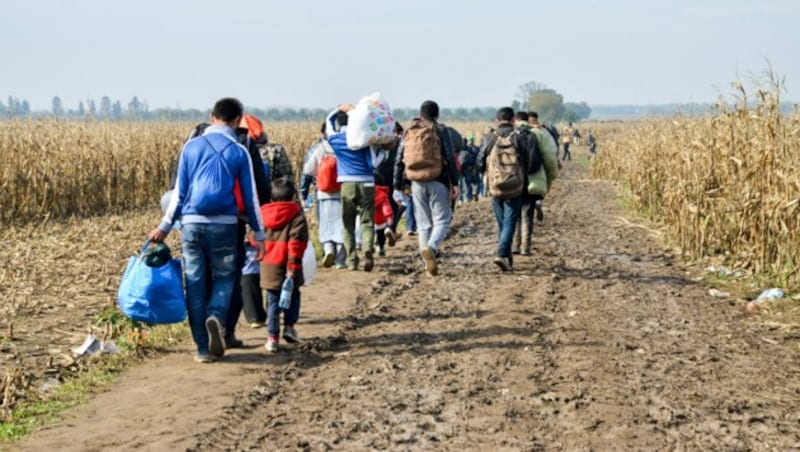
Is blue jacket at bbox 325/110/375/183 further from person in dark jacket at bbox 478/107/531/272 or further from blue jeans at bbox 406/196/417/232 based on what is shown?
blue jeans at bbox 406/196/417/232

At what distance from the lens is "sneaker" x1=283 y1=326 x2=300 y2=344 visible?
867cm

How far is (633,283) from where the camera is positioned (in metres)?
12.3

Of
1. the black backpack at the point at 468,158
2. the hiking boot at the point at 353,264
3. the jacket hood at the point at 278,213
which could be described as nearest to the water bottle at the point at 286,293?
the jacket hood at the point at 278,213

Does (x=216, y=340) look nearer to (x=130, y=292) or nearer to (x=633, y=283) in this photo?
(x=130, y=292)

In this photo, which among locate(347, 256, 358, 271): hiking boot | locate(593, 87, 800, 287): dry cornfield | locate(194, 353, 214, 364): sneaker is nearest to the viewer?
locate(194, 353, 214, 364): sneaker

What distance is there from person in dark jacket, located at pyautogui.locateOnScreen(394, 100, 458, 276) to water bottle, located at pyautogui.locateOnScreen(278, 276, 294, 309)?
12.2 ft

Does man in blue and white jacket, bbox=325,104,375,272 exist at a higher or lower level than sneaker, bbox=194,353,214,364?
higher

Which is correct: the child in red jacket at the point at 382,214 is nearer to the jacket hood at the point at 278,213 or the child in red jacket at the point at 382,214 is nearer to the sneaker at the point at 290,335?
the jacket hood at the point at 278,213

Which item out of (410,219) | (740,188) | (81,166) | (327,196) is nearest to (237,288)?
(327,196)

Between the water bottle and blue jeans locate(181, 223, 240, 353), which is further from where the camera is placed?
the water bottle

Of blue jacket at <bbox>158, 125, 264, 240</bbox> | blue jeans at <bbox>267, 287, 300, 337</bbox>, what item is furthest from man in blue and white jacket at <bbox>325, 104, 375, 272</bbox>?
blue jacket at <bbox>158, 125, 264, 240</bbox>

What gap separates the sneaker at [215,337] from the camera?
7.86m

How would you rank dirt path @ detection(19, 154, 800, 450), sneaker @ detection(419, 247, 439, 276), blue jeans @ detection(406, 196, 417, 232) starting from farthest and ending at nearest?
1. blue jeans @ detection(406, 196, 417, 232)
2. sneaker @ detection(419, 247, 439, 276)
3. dirt path @ detection(19, 154, 800, 450)

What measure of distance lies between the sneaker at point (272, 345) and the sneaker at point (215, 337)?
50cm
